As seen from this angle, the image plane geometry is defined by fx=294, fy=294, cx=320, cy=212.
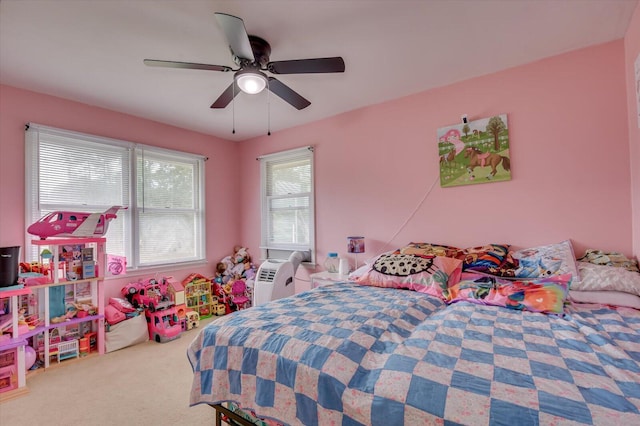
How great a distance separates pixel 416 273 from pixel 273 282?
5.19 feet

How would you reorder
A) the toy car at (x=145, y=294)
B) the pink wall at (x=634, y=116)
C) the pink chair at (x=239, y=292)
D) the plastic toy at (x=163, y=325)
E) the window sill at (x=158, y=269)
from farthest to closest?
the pink chair at (x=239, y=292)
the window sill at (x=158, y=269)
the toy car at (x=145, y=294)
the plastic toy at (x=163, y=325)
the pink wall at (x=634, y=116)

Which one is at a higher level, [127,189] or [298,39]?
[298,39]

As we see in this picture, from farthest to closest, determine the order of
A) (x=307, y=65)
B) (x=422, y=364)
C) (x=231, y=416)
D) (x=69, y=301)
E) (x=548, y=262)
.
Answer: (x=69, y=301) → (x=548, y=262) → (x=307, y=65) → (x=231, y=416) → (x=422, y=364)

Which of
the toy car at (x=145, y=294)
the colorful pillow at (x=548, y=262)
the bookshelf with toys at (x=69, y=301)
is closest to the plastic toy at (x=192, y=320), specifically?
the toy car at (x=145, y=294)

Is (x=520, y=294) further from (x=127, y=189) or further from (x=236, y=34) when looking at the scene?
(x=127, y=189)

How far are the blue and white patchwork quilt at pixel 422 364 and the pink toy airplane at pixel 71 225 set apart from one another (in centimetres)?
203

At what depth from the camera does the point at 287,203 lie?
164 inches

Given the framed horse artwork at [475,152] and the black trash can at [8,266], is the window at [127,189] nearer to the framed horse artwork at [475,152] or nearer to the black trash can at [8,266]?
the black trash can at [8,266]

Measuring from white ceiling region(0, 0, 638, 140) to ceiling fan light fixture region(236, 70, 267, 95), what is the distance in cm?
32

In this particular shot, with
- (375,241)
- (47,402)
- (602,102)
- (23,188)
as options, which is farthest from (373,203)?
(23,188)

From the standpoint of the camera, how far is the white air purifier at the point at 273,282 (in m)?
3.22

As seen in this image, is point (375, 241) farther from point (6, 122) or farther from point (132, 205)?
point (6, 122)

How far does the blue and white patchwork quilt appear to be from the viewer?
880mm

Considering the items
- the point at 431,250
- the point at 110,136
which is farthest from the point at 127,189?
the point at 431,250
